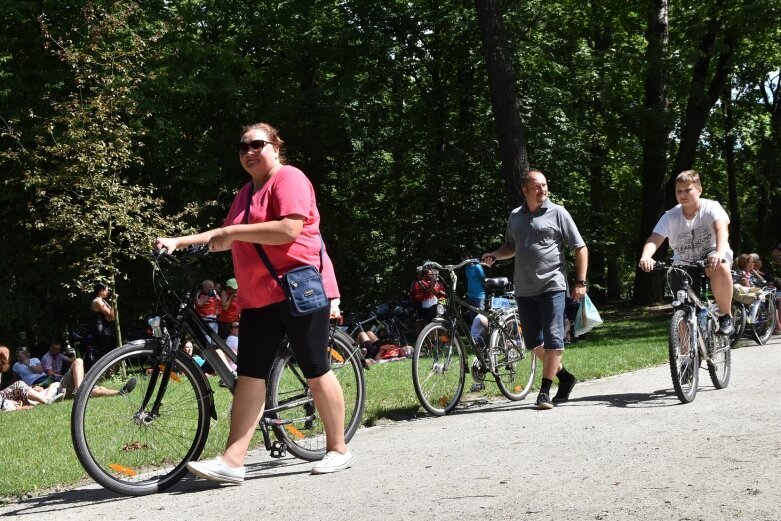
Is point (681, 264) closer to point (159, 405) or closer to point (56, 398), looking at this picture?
point (159, 405)

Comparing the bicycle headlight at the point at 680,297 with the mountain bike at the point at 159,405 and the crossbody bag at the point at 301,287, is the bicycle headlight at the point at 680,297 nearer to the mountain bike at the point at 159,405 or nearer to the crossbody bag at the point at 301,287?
the mountain bike at the point at 159,405

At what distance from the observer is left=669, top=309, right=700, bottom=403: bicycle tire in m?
8.43

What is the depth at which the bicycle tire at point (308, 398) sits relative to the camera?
252 inches

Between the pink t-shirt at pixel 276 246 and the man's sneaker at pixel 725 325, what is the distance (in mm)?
4869

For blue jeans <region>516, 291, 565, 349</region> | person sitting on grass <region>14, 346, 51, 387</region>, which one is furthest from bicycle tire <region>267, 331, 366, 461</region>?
person sitting on grass <region>14, 346, 51, 387</region>

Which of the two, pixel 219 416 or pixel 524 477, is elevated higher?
pixel 219 416

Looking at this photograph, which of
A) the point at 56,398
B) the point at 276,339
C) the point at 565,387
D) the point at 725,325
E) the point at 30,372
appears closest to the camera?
the point at 276,339

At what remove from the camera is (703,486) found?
5172mm

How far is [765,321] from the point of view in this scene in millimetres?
15625

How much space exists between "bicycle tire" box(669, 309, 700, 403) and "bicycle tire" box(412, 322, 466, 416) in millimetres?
1757

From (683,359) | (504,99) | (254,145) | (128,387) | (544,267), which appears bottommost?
(683,359)

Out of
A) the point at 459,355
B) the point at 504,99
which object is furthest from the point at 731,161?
the point at 459,355

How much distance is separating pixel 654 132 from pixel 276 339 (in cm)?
2134

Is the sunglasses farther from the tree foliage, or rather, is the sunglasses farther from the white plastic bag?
the tree foliage
